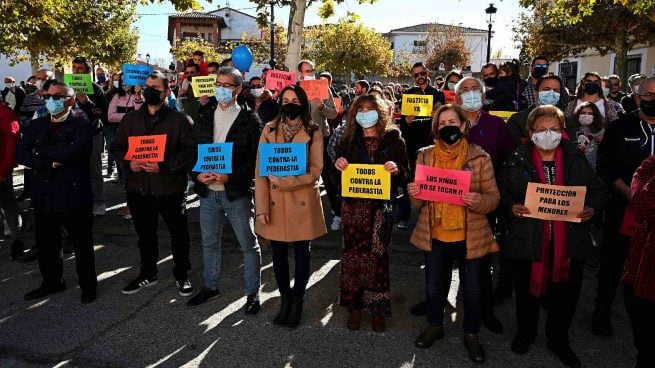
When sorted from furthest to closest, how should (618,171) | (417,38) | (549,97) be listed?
(417,38), (549,97), (618,171)

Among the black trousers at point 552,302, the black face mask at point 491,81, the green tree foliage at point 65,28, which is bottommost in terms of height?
the black trousers at point 552,302

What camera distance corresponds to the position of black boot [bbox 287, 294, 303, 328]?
430cm

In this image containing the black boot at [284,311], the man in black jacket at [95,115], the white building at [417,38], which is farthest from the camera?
the white building at [417,38]

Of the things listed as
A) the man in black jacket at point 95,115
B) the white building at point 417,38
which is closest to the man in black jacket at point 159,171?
the man in black jacket at point 95,115

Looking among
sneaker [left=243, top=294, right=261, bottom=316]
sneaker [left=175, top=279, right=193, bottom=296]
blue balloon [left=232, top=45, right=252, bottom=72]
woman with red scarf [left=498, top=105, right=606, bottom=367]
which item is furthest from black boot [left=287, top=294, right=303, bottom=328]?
blue balloon [left=232, top=45, right=252, bottom=72]

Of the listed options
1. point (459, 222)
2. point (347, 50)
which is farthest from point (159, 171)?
point (347, 50)

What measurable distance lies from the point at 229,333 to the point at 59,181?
2307 millimetres

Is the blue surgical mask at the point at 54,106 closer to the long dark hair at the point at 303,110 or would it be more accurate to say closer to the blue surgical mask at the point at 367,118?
the long dark hair at the point at 303,110

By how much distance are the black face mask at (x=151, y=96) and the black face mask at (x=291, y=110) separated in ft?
4.87

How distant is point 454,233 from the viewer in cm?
376

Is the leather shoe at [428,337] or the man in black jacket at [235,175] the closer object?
the leather shoe at [428,337]

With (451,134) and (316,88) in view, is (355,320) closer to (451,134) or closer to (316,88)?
(451,134)

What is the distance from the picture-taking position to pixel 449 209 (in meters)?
3.74

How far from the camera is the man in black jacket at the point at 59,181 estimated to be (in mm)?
4773
